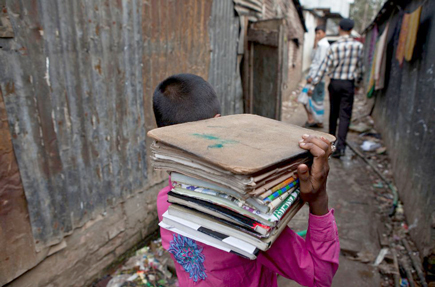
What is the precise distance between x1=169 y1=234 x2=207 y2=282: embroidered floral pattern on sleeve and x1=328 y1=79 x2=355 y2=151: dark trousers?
4.92 metres

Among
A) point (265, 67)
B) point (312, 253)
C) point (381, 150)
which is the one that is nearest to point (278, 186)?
point (312, 253)

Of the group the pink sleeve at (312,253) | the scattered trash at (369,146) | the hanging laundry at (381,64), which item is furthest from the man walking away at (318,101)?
the pink sleeve at (312,253)

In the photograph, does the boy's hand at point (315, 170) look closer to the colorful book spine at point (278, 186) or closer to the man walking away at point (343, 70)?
the colorful book spine at point (278, 186)

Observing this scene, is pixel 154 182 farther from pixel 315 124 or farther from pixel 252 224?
pixel 315 124

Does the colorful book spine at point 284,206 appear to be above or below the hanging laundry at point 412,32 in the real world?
below

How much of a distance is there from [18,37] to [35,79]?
0.27 metres

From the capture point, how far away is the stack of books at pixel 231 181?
0.74m

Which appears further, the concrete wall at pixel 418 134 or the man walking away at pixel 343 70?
the man walking away at pixel 343 70

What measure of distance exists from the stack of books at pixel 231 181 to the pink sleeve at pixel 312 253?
112 millimetres

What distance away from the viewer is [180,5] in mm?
3170

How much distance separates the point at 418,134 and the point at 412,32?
148 cm

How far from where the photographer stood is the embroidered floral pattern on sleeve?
1097 millimetres

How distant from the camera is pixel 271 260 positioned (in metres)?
1.06

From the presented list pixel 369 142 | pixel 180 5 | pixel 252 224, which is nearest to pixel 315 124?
pixel 369 142
